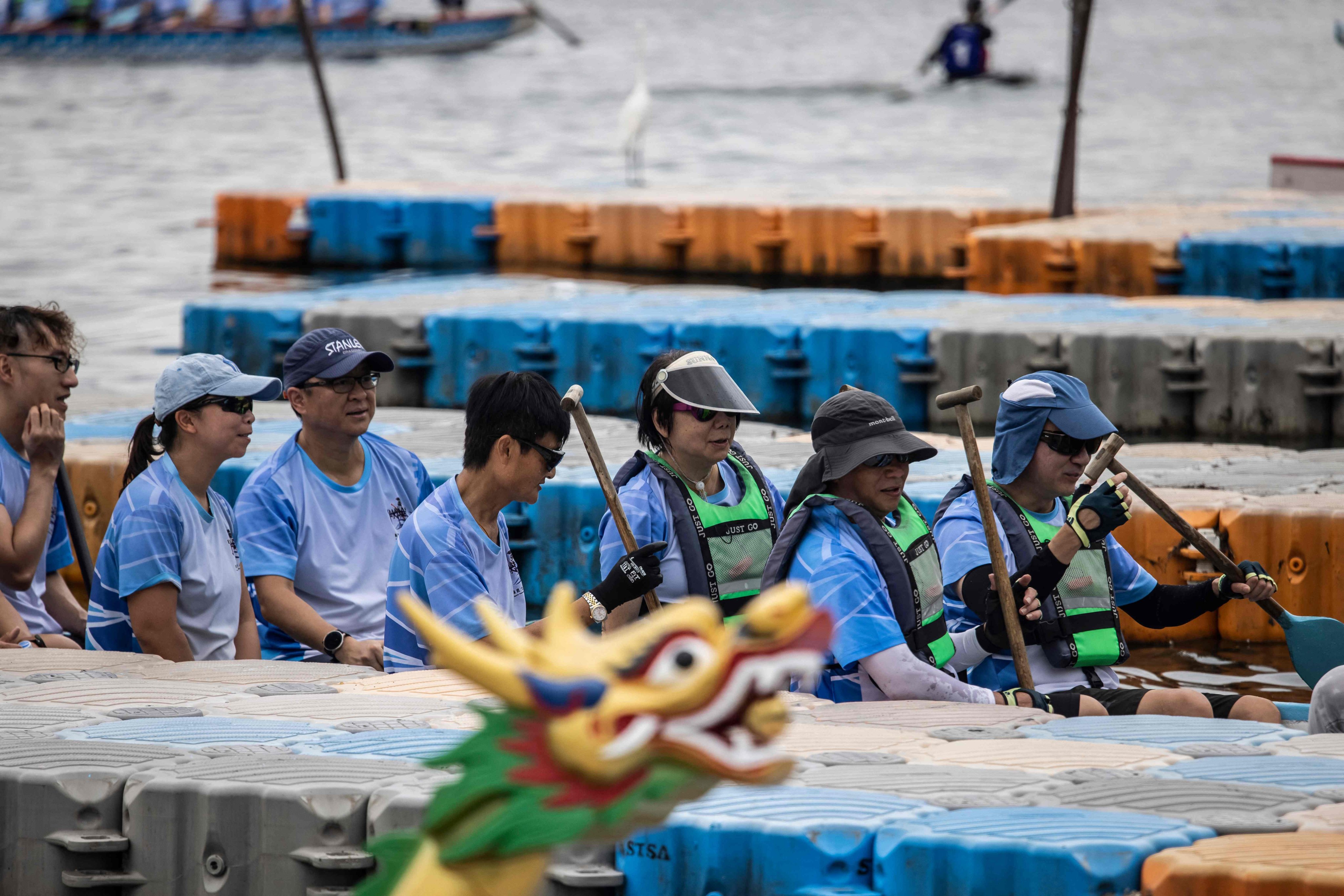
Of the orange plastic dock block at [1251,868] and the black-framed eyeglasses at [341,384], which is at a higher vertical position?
the black-framed eyeglasses at [341,384]

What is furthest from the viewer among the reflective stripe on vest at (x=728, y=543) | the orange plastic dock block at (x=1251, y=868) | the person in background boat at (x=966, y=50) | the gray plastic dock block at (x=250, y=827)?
the person in background boat at (x=966, y=50)

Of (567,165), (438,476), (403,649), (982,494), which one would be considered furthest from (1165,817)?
(567,165)

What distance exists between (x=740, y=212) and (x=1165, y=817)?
46.3 feet

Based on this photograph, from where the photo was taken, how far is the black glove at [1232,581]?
16.8 feet

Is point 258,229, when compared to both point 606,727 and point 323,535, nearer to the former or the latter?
point 323,535

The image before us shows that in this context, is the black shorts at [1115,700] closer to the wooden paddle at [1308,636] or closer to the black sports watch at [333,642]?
the wooden paddle at [1308,636]

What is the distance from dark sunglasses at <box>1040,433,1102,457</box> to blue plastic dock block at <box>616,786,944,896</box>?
1.63m

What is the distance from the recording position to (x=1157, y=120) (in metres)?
44.8

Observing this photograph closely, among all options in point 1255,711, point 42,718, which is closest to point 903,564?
point 1255,711

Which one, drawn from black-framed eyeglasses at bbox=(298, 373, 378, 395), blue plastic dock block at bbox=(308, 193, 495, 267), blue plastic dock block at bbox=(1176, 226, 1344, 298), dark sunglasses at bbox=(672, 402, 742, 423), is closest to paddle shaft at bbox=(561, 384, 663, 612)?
dark sunglasses at bbox=(672, 402, 742, 423)

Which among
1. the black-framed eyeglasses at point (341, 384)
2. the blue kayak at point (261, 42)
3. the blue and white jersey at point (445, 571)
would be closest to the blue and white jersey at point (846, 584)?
the blue and white jersey at point (445, 571)

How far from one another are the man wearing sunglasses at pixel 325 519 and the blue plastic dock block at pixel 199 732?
1085 millimetres

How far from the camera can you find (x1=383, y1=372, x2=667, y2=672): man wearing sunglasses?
4543 mm

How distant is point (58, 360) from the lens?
5.34m
